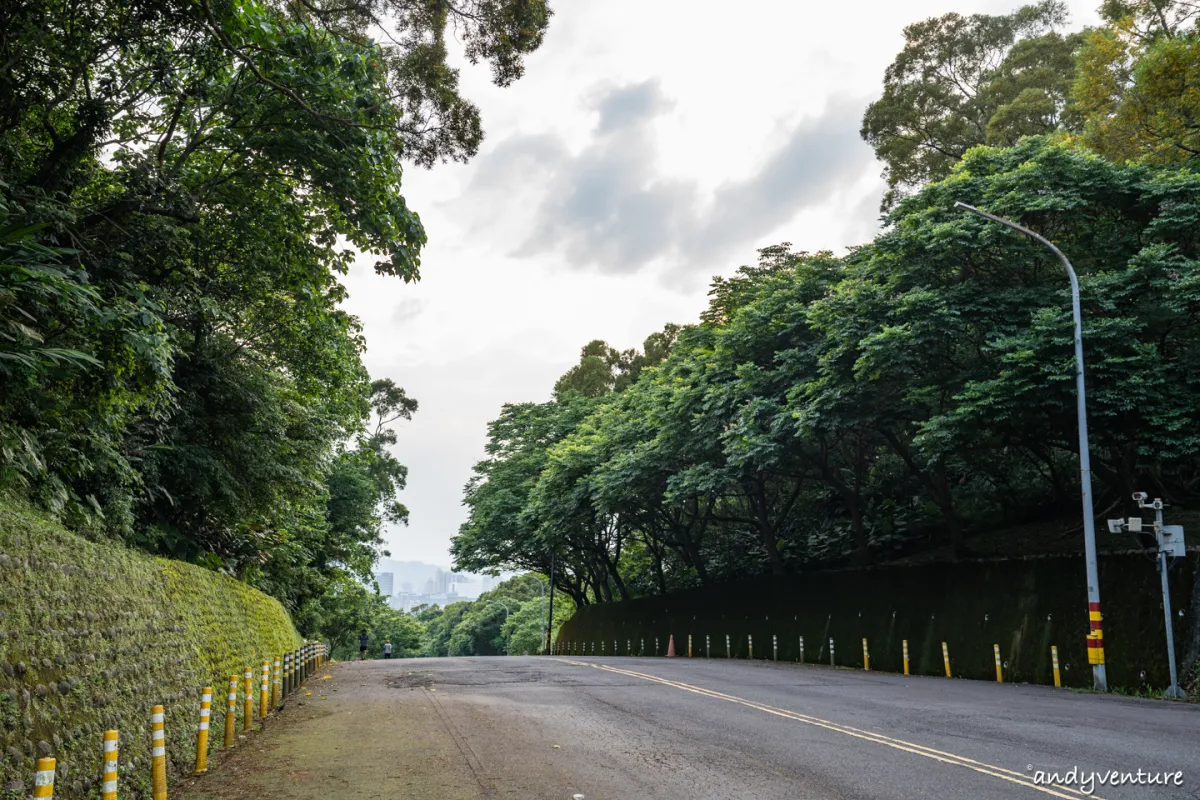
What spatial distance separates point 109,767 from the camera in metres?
5.64

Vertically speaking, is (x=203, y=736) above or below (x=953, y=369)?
below

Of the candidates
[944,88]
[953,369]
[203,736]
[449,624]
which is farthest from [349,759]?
[449,624]

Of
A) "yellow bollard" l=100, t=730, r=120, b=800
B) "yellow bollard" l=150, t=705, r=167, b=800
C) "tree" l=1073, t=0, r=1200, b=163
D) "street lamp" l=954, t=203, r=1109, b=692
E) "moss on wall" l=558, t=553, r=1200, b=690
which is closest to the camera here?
"yellow bollard" l=100, t=730, r=120, b=800

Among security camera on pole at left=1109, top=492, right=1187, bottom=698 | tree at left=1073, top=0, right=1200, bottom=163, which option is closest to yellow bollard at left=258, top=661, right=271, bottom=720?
security camera on pole at left=1109, top=492, right=1187, bottom=698

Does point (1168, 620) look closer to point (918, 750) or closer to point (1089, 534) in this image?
point (1089, 534)

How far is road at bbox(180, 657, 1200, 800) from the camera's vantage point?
7008 millimetres

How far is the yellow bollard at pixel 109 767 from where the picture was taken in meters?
5.58

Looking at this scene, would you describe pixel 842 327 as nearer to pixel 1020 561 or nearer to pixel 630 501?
pixel 1020 561

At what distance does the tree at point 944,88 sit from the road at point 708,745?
24.7 meters

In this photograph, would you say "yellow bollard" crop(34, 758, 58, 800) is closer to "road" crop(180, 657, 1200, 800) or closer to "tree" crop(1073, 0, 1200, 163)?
"road" crop(180, 657, 1200, 800)

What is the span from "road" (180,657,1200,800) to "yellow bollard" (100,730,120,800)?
69.0 inches

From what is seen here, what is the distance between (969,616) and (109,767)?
19602mm

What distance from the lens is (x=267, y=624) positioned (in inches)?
742

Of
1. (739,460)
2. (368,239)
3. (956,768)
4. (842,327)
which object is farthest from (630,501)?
(956,768)
